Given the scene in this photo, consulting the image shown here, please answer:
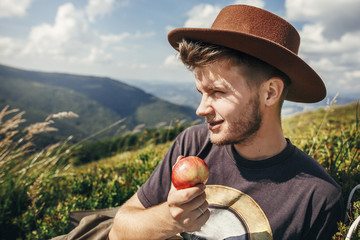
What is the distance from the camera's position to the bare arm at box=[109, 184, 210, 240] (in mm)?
1561

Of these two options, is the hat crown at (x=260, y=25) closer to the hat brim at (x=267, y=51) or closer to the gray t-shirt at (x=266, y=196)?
the hat brim at (x=267, y=51)

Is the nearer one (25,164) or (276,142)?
(276,142)

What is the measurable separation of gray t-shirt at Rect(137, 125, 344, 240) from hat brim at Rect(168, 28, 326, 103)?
635 mm

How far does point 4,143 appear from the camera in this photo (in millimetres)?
4141

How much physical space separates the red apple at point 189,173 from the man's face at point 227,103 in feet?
0.98

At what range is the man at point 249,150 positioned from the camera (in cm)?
181

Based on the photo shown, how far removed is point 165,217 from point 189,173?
1.26 feet

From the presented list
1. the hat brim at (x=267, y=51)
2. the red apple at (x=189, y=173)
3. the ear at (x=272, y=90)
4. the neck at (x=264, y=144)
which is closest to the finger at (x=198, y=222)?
the red apple at (x=189, y=173)

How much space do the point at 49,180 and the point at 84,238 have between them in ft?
8.72

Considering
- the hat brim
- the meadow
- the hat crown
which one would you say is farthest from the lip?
the meadow

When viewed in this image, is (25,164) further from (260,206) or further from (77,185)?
(260,206)

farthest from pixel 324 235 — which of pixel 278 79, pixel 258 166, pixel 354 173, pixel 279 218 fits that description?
pixel 278 79

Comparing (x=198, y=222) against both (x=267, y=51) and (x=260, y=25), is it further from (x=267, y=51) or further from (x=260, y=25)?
(x=260, y=25)

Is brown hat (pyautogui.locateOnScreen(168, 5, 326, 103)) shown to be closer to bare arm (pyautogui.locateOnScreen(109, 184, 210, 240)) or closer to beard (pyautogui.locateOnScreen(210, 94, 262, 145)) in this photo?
beard (pyautogui.locateOnScreen(210, 94, 262, 145))
